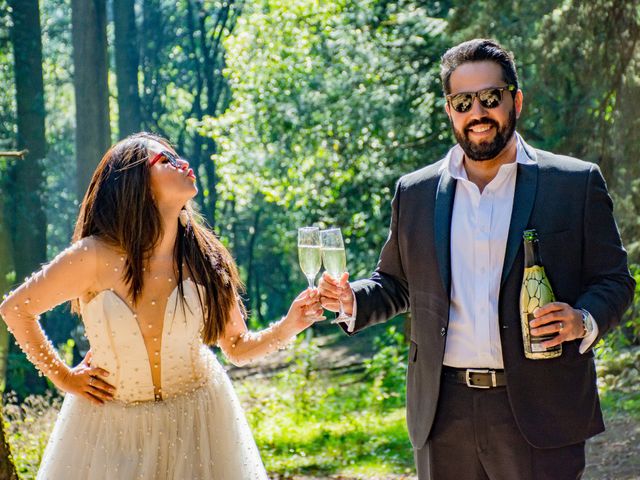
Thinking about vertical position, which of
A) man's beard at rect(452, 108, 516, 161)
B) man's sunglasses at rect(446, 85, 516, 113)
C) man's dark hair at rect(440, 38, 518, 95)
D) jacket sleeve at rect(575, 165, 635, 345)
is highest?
man's dark hair at rect(440, 38, 518, 95)

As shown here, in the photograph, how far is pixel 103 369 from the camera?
12.3 ft

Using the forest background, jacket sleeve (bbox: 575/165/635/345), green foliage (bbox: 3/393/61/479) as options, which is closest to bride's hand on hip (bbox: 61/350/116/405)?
jacket sleeve (bbox: 575/165/635/345)

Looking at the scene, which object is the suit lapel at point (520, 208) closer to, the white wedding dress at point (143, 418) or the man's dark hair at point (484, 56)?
the man's dark hair at point (484, 56)

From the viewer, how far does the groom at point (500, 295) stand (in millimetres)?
3318

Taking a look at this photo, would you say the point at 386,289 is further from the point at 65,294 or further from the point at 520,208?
the point at 65,294

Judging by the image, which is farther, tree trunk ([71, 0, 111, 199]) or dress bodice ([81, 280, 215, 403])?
tree trunk ([71, 0, 111, 199])

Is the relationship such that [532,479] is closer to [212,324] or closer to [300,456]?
[212,324]

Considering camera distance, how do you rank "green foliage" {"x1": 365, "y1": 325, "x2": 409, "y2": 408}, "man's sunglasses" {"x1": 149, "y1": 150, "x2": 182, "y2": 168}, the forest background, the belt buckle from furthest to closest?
"green foliage" {"x1": 365, "y1": 325, "x2": 409, "y2": 408} < the forest background < "man's sunglasses" {"x1": 149, "y1": 150, "x2": 182, "y2": 168} < the belt buckle

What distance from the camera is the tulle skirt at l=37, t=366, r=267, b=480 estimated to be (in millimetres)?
3699

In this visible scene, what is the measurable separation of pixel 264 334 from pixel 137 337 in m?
0.60

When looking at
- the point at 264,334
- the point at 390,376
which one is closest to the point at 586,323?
the point at 264,334

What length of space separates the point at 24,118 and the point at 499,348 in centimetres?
1349

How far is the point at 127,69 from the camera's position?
73.3ft

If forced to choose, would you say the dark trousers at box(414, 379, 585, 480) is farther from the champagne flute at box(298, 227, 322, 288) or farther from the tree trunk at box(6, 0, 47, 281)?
the tree trunk at box(6, 0, 47, 281)
